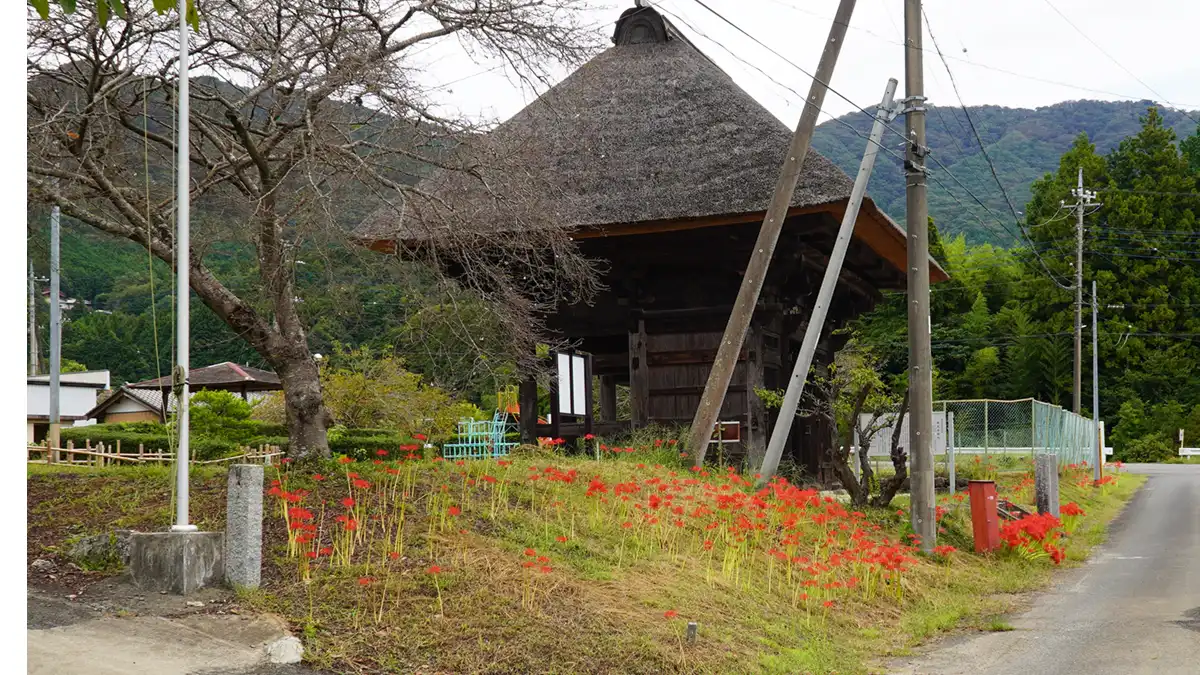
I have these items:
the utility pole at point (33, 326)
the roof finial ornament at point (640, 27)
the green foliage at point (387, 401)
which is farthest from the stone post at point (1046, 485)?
the utility pole at point (33, 326)

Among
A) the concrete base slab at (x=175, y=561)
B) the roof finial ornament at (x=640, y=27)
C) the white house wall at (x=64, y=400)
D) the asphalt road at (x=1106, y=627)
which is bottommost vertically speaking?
the asphalt road at (x=1106, y=627)

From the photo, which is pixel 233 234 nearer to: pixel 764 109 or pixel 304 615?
pixel 304 615

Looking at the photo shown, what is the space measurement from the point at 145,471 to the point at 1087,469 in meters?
25.9

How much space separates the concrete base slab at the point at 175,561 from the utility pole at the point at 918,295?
8677mm

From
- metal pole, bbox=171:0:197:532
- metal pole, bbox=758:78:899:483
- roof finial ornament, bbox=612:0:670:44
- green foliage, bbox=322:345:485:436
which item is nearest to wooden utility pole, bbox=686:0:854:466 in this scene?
metal pole, bbox=758:78:899:483

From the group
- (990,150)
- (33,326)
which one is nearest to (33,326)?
(33,326)

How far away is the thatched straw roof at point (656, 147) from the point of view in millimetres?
15562

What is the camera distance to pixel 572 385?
18391 mm

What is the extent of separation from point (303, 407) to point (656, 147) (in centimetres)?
847

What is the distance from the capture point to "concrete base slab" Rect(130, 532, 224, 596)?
7.53 m

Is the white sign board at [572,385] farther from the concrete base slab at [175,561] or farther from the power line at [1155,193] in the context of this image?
the power line at [1155,193]

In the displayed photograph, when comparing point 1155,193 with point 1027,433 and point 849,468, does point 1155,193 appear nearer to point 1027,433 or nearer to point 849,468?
point 1027,433

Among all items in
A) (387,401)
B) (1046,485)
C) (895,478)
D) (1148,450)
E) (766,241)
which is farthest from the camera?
(1148,450)

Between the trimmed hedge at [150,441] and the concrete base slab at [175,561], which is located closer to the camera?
the concrete base slab at [175,561]
